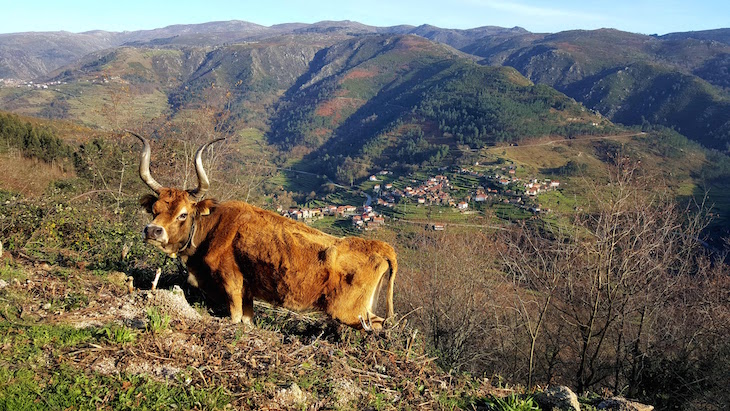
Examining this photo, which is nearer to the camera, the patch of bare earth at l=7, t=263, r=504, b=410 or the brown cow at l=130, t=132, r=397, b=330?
the patch of bare earth at l=7, t=263, r=504, b=410

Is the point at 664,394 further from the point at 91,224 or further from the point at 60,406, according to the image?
the point at 91,224

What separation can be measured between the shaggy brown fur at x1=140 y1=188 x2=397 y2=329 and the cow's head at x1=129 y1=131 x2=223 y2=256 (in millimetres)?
13

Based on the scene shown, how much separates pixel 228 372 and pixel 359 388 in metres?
1.37

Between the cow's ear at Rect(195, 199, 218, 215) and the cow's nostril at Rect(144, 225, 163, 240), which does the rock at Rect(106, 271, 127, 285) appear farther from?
the cow's ear at Rect(195, 199, 218, 215)

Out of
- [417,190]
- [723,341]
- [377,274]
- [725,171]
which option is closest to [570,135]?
[725,171]

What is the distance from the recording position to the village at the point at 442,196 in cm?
6078

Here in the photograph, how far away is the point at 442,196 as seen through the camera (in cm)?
7200

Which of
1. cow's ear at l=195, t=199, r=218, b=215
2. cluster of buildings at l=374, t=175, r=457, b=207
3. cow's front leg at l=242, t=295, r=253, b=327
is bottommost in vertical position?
cluster of buildings at l=374, t=175, r=457, b=207

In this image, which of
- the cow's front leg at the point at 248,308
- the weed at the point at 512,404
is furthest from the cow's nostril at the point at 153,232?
the weed at the point at 512,404

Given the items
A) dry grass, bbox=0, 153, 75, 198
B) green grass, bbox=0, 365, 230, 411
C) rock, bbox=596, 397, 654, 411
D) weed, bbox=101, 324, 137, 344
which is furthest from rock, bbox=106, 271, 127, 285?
dry grass, bbox=0, 153, 75, 198

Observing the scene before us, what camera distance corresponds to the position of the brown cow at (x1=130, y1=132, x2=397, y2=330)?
5.52m

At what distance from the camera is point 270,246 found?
5605mm

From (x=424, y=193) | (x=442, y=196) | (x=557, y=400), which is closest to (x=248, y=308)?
(x=557, y=400)

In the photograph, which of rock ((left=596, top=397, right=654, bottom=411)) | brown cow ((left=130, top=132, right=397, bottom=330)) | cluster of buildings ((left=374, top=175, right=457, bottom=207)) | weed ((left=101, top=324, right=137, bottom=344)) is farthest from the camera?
cluster of buildings ((left=374, top=175, right=457, bottom=207))
